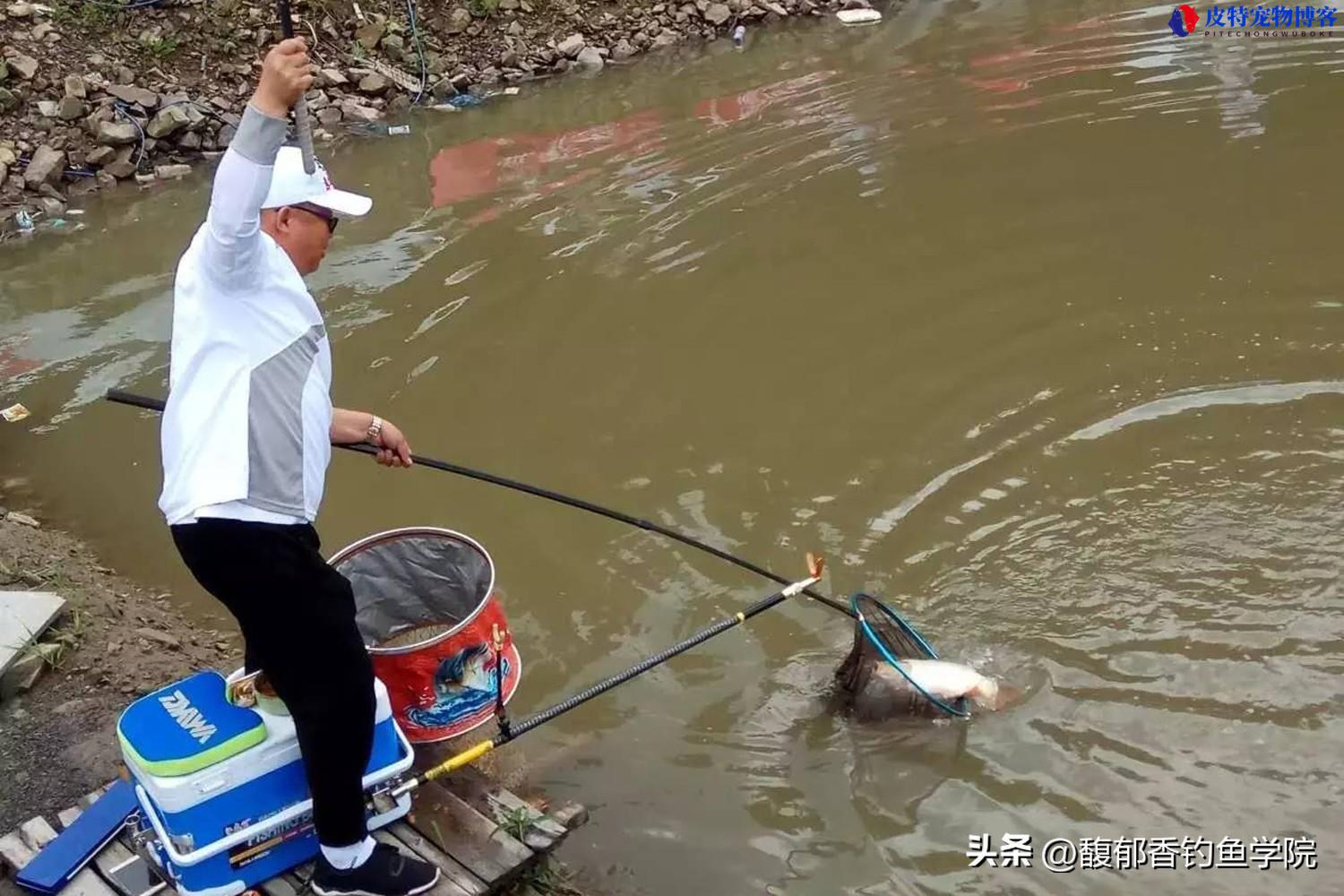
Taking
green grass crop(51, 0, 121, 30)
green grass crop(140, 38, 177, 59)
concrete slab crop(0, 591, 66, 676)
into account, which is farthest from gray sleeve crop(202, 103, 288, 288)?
green grass crop(51, 0, 121, 30)

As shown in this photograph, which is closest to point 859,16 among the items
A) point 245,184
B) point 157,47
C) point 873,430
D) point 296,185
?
point 157,47

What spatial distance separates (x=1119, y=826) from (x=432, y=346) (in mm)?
4457

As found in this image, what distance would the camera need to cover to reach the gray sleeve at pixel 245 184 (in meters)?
2.37

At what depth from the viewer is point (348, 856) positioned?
2.92m

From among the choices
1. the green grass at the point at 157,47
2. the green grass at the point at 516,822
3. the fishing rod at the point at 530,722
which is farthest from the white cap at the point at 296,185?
the green grass at the point at 157,47

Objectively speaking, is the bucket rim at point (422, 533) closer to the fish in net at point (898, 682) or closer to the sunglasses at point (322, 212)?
the sunglasses at point (322, 212)

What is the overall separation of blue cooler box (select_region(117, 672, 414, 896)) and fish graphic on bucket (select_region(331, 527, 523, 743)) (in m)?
0.24

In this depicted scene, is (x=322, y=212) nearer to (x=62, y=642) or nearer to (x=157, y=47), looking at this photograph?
(x=62, y=642)

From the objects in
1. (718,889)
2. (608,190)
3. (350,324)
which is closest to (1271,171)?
(608,190)

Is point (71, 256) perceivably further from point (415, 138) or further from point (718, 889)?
point (718, 889)

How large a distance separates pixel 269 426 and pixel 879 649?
208cm

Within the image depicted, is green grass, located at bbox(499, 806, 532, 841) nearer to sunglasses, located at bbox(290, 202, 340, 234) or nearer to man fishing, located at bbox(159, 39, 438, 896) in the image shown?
man fishing, located at bbox(159, 39, 438, 896)

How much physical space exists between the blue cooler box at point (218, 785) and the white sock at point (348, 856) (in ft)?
0.42

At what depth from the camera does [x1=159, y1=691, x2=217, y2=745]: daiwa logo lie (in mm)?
2867
